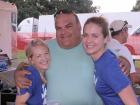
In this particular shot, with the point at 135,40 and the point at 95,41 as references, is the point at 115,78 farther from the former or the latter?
the point at 135,40

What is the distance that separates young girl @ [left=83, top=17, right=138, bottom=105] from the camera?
1965mm

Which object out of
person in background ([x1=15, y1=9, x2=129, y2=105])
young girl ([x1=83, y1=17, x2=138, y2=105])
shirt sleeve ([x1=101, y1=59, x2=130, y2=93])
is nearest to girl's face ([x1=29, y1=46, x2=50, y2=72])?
person in background ([x1=15, y1=9, x2=129, y2=105])

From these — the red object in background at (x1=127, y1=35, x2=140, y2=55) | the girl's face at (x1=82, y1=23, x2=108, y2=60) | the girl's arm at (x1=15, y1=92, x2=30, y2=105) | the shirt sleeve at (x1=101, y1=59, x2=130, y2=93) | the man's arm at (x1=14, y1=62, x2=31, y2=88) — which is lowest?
the red object in background at (x1=127, y1=35, x2=140, y2=55)

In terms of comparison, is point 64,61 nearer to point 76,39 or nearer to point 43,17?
point 76,39

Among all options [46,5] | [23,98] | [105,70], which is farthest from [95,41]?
[46,5]

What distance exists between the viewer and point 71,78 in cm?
267

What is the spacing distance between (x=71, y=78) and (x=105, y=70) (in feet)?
2.23

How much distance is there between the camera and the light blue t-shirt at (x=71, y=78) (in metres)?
2.62

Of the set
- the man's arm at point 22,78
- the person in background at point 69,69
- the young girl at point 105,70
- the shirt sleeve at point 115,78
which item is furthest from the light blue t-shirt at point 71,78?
the shirt sleeve at point 115,78

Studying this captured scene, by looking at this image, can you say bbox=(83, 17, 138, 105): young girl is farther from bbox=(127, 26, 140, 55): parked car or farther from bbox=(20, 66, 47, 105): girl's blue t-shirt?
bbox=(127, 26, 140, 55): parked car

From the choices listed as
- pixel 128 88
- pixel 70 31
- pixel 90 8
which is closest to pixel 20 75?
pixel 70 31

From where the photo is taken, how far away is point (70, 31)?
285cm

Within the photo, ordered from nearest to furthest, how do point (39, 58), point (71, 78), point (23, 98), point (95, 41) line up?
point (95, 41) < point (23, 98) < point (39, 58) < point (71, 78)

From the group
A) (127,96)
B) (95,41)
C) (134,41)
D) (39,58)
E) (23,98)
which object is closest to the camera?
(127,96)
